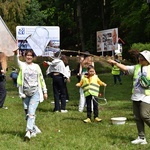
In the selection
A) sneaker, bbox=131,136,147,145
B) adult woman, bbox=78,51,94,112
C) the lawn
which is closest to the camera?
the lawn

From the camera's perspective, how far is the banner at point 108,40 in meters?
37.8

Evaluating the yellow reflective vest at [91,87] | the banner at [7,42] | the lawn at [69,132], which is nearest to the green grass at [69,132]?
the lawn at [69,132]

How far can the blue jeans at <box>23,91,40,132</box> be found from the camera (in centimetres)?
830

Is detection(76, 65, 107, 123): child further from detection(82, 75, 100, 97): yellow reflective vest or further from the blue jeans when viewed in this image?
the blue jeans

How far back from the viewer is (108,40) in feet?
129

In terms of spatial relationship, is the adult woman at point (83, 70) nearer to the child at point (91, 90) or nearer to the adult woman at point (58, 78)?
the adult woman at point (58, 78)

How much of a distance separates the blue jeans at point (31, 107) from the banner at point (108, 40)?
96.8 ft

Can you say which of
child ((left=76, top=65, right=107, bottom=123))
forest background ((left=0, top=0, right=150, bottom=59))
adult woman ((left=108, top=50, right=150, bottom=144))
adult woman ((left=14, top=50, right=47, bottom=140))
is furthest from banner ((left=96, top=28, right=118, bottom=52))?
adult woman ((left=108, top=50, right=150, bottom=144))

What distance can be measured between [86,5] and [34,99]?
1828 inches

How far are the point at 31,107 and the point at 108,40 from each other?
103 ft

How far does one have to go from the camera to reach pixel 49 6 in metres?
57.7

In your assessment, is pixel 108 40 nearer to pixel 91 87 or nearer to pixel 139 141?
pixel 91 87

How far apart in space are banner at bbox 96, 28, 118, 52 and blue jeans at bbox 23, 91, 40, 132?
29504 mm

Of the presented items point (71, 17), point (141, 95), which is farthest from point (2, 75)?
point (71, 17)
